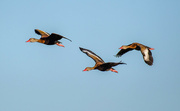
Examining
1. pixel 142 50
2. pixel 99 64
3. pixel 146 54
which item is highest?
pixel 142 50

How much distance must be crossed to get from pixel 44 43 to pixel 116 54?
17.4 ft

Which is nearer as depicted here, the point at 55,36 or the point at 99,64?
the point at 55,36

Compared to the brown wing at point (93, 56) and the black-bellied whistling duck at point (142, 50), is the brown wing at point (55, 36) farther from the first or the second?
the black-bellied whistling duck at point (142, 50)

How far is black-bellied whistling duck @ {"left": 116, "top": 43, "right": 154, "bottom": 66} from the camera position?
3244 cm

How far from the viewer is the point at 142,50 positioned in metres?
33.5

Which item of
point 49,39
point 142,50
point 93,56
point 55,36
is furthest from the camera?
point 93,56

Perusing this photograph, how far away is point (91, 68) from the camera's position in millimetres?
34125

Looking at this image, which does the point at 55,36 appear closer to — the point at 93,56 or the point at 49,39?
the point at 49,39

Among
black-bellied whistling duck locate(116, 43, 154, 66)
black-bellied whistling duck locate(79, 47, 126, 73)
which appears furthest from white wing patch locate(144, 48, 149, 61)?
black-bellied whistling duck locate(79, 47, 126, 73)

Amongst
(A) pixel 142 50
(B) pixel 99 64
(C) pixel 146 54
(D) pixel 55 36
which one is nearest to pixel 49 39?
(D) pixel 55 36

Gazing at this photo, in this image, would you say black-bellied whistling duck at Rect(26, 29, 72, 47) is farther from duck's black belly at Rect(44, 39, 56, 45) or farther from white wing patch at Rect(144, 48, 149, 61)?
white wing patch at Rect(144, 48, 149, 61)

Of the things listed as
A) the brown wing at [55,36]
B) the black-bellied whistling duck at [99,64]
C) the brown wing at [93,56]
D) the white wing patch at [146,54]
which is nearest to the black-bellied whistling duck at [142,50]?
the white wing patch at [146,54]

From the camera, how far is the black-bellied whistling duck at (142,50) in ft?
106

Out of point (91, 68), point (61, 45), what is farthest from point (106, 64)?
point (61, 45)
